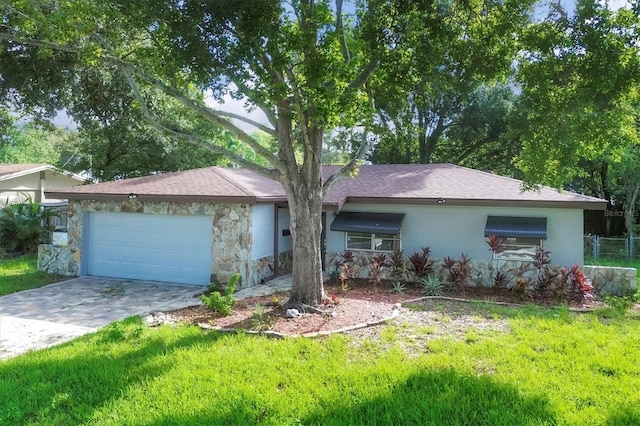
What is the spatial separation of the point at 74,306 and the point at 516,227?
10.6 m

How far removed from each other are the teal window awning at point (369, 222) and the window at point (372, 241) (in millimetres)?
488

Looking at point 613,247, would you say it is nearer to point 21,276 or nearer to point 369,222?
point 369,222

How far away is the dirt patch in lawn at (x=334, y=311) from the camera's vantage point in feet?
24.6

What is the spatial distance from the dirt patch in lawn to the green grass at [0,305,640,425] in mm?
673

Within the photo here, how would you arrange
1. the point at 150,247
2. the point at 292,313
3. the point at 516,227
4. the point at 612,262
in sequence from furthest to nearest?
the point at 612,262 < the point at 150,247 < the point at 516,227 < the point at 292,313

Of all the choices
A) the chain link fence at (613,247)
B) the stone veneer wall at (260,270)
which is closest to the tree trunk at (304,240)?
the stone veneer wall at (260,270)

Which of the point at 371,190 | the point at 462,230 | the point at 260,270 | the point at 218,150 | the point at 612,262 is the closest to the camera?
the point at 218,150

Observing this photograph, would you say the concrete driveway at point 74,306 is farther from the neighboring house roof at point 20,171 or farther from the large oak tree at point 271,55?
the neighboring house roof at point 20,171

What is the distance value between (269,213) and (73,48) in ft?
20.1

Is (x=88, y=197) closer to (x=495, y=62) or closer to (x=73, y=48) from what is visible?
(x=73, y=48)

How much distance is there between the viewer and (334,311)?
8414 millimetres

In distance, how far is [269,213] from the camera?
1250cm

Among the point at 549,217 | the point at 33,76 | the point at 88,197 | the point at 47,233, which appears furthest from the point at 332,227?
the point at 47,233

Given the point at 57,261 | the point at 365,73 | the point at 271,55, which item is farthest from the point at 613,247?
the point at 57,261
